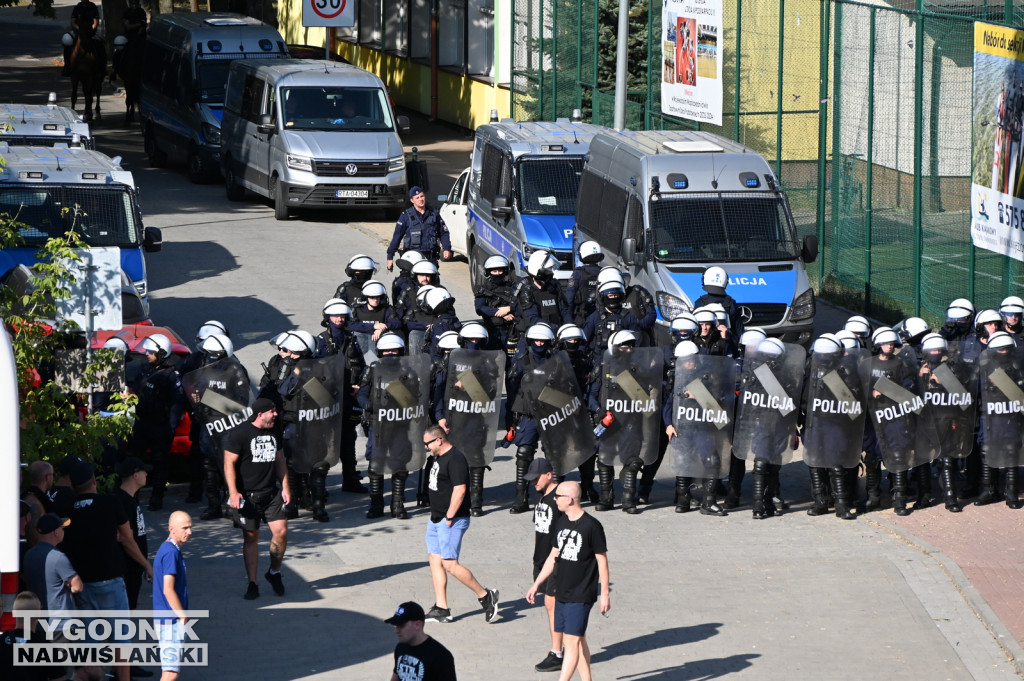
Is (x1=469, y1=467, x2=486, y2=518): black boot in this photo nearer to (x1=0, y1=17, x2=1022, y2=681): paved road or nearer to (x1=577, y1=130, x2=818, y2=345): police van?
(x1=0, y1=17, x2=1022, y2=681): paved road

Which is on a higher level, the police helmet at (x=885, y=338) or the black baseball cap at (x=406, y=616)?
the police helmet at (x=885, y=338)

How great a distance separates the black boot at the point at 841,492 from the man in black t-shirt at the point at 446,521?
3872 millimetres

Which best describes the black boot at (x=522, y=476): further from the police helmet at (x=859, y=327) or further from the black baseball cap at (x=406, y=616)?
the black baseball cap at (x=406, y=616)

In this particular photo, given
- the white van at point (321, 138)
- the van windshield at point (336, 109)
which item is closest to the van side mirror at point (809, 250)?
the white van at point (321, 138)

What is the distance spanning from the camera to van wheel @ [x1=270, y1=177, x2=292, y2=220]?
2600 centimetres

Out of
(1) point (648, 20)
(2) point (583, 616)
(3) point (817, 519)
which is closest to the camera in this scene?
(2) point (583, 616)

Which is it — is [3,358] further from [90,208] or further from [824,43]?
[824,43]

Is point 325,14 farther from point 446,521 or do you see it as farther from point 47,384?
point 446,521

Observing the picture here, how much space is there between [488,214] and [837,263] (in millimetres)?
5221

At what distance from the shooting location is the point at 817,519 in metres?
13.6

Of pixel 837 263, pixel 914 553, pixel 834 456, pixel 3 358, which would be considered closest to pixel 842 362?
pixel 834 456

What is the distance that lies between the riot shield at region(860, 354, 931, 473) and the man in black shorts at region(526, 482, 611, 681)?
4481mm

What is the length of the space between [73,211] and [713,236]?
7509 mm

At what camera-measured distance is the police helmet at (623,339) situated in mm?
13391
